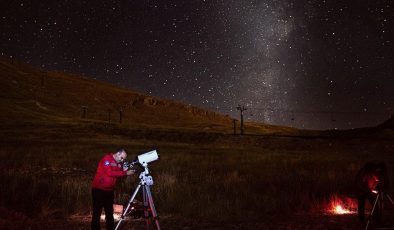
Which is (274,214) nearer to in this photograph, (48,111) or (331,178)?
(331,178)

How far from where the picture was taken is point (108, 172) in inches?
342

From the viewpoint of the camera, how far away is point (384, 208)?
563 inches

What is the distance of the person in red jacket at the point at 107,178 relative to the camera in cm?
866

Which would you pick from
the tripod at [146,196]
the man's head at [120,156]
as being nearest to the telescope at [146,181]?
the tripod at [146,196]

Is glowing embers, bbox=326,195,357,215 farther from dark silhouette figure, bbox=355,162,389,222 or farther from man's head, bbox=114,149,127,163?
man's head, bbox=114,149,127,163

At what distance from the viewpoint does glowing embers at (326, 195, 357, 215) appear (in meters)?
14.1

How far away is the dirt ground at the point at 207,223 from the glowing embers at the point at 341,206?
1.25 meters

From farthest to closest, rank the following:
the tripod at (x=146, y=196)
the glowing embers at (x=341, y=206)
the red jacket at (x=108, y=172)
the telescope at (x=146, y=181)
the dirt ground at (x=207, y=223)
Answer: the glowing embers at (x=341, y=206)
the dirt ground at (x=207, y=223)
the red jacket at (x=108, y=172)
the tripod at (x=146, y=196)
the telescope at (x=146, y=181)

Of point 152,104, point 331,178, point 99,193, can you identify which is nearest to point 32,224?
point 99,193

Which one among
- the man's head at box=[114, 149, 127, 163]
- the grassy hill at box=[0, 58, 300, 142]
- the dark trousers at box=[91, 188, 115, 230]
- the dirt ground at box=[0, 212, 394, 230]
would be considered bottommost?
the dirt ground at box=[0, 212, 394, 230]

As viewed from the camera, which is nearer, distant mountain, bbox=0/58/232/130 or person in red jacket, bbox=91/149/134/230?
person in red jacket, bbox=91/149/134/230

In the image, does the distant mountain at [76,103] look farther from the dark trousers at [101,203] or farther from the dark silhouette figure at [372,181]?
the dark silhouette figure at [372,181]

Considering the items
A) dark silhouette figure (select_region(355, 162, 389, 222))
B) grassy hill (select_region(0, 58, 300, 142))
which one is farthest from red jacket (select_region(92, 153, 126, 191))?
grassy hill (select_region(0, 58, 300, 142))

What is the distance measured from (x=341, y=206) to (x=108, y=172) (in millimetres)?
9476
